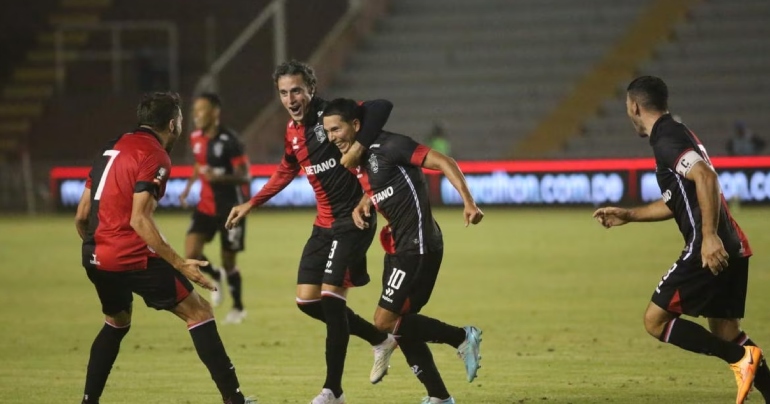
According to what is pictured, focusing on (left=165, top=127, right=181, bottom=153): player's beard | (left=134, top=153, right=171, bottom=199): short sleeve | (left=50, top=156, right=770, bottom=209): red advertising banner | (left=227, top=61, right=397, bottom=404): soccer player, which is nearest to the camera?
(left=134, top=153, right=171, bottom=199): short sleeve

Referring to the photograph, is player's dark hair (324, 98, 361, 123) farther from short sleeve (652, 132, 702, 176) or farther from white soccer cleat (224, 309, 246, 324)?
white soccer cleat (224, 309, 246, 324)

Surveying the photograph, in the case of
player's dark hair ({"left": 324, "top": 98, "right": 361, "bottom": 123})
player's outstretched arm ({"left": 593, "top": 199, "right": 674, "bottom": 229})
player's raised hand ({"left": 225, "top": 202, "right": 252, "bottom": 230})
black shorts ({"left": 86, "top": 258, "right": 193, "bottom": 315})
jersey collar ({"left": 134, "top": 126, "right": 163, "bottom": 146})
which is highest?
player's dark hair ({"left": 324, "top": 98, "right": 361, "bottom": 123})

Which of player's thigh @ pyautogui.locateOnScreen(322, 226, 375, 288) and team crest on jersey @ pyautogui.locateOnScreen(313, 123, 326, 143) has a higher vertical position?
team crest on jersey @ pyautogui.locateOnScreen(313, 123, 326, 143)


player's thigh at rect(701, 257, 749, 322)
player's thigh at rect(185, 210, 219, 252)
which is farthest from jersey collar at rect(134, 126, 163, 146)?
player's thigh at rect(185, 210, 219, 252)

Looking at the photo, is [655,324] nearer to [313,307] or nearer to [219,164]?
[313,307]

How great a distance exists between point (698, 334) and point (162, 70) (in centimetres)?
2569

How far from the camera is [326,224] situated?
8992mm

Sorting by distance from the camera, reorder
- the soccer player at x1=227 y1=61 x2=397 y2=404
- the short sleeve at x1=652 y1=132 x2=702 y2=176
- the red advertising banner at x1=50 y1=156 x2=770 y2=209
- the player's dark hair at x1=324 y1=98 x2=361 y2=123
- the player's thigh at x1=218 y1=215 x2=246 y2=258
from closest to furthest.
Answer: the short sleeve at x1=652 y1=132 x2=702 y2=176
the player's dark hair at x1=324 y1=98 x2=361 y2=123
the soccer player at x1=227 y1=61 x2=397 y2=404
the player's thigh at x1=218 y1=215 x2=246 y2=258
the red advertising banner at x1=50 y1=156 x2=770 y2=209

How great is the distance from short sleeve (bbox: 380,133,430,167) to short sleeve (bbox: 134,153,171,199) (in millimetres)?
1401

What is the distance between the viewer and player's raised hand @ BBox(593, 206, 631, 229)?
8.12 m

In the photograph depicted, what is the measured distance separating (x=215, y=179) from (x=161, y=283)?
19.4 ft

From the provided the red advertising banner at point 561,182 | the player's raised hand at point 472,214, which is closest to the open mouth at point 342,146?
the player's raised hand at point 472,214

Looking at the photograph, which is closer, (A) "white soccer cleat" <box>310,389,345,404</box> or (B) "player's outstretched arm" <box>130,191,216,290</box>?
(B) "player's outstretched arm" <box>130,191,216,290</box>

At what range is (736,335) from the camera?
7.90 m
